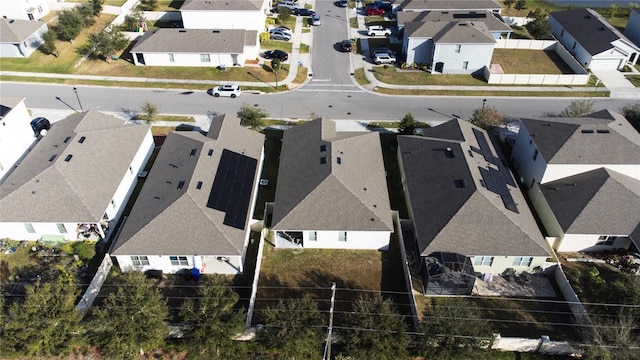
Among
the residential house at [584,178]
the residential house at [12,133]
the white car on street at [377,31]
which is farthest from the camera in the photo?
the white car on street at [377,31]

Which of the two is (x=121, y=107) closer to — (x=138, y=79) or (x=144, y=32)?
(x=138, y=79)

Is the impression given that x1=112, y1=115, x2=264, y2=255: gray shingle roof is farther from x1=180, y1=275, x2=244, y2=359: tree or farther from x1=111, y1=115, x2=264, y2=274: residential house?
x1=180, y1=275, x2=244, y2=359: tree

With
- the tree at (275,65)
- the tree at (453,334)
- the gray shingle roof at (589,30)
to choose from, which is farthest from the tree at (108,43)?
the gray shingle roof at (589,30)

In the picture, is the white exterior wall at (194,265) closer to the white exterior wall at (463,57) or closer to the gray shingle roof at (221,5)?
the white exterior wall at (463,57)

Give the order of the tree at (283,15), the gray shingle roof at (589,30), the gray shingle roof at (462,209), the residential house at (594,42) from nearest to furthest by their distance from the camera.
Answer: the gray shingle roof at (462,209) < the residential house at (594,42) < the gray shingle roof at (589,30) < the tree at (283,15)

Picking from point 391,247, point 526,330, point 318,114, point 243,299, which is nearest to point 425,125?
point 318,114

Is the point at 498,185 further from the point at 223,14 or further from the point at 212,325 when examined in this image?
the point at 223,14

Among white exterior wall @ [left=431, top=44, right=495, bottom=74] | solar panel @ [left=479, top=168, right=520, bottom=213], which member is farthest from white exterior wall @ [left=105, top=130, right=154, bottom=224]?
white exterior wall @ [left=431, top=44, right=495, bottom=74]

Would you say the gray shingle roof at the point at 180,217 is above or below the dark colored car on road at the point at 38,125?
above
